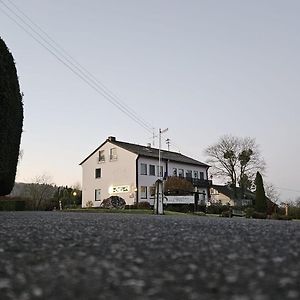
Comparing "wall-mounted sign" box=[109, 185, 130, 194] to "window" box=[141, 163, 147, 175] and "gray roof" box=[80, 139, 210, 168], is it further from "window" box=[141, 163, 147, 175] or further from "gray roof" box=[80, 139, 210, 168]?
"gray roof" box=[80, 139, 210, 168]

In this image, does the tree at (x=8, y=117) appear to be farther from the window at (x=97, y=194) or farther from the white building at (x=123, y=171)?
the window at (x=97, y=194)

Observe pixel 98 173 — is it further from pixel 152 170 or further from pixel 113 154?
pixel 152 170

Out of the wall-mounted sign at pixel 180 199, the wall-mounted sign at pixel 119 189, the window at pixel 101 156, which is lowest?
the wall-mounted sign at pixel 180 199

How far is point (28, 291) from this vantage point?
2.54 m

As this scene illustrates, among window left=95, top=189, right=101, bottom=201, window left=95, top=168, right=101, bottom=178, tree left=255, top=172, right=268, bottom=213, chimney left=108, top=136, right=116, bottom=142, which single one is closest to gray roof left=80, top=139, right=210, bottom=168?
chimney left=108, top=136, right=116, bottom=142

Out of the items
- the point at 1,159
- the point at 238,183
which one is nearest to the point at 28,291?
the point at 1,159

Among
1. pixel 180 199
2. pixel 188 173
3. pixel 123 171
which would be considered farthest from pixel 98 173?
pixel 180 199

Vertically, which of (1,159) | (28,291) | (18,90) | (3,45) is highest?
(3,45)

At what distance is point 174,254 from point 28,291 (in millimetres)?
1448

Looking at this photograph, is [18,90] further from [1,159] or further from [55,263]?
[55,263]

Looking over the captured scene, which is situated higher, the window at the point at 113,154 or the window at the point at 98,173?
the window at the point at 113,154

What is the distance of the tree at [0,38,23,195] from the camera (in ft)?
43.4

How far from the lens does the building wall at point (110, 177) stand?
5099 centimetres

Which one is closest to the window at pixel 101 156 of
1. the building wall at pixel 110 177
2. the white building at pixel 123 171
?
the white building at pixel 123 171
